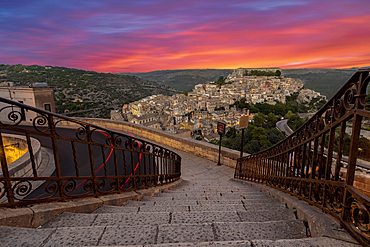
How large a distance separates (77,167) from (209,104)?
96.5 metres

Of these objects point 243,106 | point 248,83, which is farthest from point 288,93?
point 243,106

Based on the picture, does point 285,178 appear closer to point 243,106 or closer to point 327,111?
point 327,111

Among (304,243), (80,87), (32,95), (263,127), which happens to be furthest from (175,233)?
(80,87)

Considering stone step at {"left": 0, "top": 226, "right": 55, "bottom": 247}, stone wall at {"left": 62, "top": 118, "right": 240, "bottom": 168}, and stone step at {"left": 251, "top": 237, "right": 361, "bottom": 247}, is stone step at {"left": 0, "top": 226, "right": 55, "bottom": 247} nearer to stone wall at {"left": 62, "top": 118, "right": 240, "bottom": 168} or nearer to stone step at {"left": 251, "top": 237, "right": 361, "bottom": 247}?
stone step at {"left": 251, "top": 237, "right": 361, "bottom": 247}

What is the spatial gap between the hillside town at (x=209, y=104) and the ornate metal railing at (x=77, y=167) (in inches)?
1653

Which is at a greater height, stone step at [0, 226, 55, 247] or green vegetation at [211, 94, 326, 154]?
stone step at [0, 226, 55, 247]

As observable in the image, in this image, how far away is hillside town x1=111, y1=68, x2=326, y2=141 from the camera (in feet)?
223

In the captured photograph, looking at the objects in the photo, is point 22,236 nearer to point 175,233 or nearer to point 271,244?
point 175,233

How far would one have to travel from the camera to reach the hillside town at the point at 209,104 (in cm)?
6800

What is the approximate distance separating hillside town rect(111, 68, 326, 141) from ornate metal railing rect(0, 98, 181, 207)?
138ft

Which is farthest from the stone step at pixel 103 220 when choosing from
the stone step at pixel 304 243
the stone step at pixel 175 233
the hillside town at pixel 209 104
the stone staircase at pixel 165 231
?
the hillside town at pixel 209 104

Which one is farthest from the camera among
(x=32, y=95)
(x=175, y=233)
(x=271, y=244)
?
(x=32, y=95)

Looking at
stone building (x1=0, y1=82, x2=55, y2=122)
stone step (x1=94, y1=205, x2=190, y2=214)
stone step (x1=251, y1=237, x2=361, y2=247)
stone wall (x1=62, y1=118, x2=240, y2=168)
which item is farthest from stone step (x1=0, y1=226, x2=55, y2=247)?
stone building (x1=0, y1=82, x2=55, y2=122)

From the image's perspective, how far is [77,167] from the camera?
102 inches
